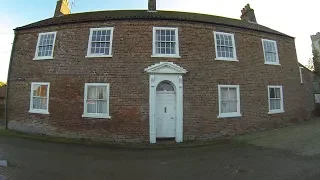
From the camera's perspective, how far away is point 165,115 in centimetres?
1391

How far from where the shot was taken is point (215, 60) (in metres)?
14.8

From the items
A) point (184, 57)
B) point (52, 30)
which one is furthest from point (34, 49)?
point (184, 57)

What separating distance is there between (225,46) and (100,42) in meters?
7.51

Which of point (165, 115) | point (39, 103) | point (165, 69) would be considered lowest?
point (165, 115)

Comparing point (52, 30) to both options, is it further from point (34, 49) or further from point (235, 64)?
point (235, 64)

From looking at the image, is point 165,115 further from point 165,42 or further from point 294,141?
point 294,141

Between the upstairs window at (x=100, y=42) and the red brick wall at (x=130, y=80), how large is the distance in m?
0.30

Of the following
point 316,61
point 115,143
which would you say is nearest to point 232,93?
point 115,143

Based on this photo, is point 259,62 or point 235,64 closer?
point 235,64

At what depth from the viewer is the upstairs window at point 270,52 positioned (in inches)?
665

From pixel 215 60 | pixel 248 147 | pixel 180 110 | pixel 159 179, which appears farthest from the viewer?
pixel 215 60

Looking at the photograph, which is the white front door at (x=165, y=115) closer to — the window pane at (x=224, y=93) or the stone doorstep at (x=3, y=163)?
the window pane at (x=224, y=93)

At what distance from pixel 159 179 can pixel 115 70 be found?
8.25m

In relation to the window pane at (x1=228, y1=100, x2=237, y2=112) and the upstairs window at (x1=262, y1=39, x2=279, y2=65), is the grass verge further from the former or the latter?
the upstairs window at (x1=262, y1=39, x2=279, y2=65)
